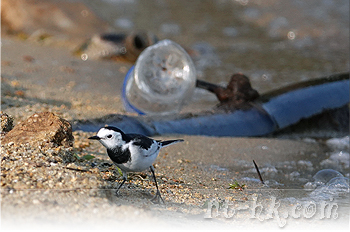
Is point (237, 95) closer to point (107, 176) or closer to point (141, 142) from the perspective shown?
point (107, 176)

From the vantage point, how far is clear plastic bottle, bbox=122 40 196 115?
5.18m

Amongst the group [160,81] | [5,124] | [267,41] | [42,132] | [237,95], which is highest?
[267,41]

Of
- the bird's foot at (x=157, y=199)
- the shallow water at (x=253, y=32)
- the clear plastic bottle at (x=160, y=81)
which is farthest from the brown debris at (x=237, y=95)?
the bird's foot at (x=157, y=199)

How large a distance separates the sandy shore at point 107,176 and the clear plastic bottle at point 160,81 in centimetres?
25

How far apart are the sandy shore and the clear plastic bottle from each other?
0.25 meters

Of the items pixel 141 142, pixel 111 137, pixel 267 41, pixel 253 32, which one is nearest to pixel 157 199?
pixel 141 142

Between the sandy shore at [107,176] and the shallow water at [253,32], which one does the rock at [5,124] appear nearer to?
the sandy shore at [107,176]

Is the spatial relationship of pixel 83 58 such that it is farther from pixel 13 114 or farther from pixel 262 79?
pixel 13 114

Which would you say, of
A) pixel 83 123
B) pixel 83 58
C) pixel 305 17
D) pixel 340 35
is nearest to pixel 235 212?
pixel 83 123

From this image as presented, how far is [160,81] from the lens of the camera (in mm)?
5262

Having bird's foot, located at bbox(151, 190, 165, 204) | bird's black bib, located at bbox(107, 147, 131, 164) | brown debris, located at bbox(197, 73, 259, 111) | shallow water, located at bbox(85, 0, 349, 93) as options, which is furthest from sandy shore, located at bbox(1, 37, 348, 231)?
shallow water, located at bbox(85, 0, 349, 93)

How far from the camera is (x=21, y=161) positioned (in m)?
2.71

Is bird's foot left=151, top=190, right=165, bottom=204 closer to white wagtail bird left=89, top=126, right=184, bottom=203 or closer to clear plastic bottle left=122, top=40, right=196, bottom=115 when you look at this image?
white wagtail bird left=89, top=126, right=184, bottom=203

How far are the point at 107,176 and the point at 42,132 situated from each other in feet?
1.51
